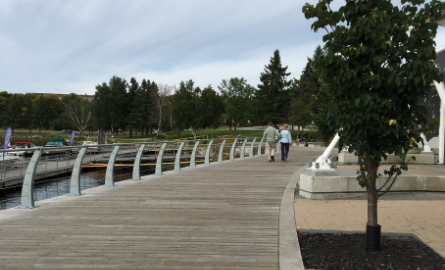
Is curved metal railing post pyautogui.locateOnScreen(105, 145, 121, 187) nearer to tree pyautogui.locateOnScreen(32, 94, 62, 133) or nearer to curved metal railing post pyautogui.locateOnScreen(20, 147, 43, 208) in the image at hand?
curved metal railing post pyautogui.locateOnScreen(20, 147, 43, 208)

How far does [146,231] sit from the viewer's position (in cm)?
505

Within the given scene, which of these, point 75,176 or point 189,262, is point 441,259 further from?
point 75,176

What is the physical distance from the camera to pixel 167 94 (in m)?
85.1

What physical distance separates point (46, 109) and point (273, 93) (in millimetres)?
67509

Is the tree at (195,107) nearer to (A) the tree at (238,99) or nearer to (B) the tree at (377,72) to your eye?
(A) the tree at (238,99)

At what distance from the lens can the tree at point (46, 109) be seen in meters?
112

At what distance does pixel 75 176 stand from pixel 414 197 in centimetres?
650

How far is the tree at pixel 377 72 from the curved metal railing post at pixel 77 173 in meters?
5.03

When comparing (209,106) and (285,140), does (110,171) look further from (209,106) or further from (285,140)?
(209,106)

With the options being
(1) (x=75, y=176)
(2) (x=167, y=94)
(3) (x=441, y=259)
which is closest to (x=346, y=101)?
(3) (x=441, y=259)

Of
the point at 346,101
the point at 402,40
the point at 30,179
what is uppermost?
the point at 402,40

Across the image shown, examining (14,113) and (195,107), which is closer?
(195,107)

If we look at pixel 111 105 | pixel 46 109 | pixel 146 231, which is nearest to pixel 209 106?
pixel 111 105

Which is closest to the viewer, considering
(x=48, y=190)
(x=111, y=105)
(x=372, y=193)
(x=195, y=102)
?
(x=372, y=193)
